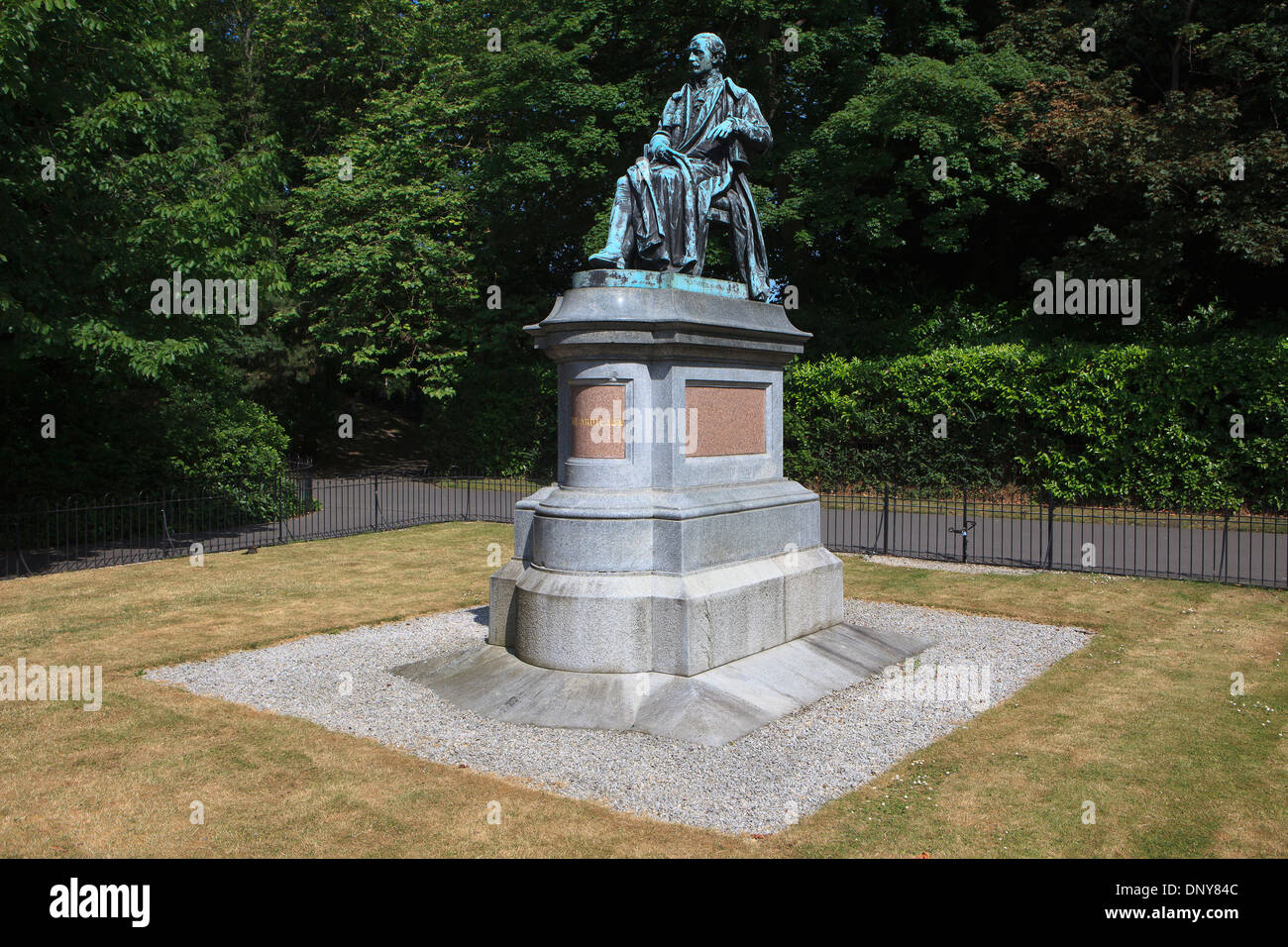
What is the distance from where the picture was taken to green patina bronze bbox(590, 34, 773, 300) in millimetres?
9430

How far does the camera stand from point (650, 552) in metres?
8.73

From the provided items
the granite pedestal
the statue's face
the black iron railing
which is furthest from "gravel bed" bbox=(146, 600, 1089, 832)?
the statue's face

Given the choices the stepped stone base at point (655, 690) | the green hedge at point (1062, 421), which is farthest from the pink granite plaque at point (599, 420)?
the green hedge at point (1062, 421)

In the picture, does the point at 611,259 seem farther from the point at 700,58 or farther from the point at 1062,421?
the point at 1062,421

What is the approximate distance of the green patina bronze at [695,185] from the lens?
943cm

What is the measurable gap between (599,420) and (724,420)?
1.34m

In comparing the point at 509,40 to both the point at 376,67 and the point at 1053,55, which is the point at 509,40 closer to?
the point at 376,67

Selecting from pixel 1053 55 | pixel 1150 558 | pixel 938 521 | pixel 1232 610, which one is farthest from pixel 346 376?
pixel 1232 610

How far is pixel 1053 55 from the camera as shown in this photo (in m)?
24.9

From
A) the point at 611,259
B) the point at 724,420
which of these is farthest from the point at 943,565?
the point at 611,259

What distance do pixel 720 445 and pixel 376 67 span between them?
2972 cm

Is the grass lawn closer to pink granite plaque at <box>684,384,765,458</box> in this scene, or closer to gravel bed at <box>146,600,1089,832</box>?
gravel bed at <box>146,600,1089,832</box>

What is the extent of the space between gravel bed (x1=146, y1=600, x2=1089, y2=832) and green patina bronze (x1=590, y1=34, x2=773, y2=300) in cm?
425

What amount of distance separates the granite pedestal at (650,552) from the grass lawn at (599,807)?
1.52 metres
